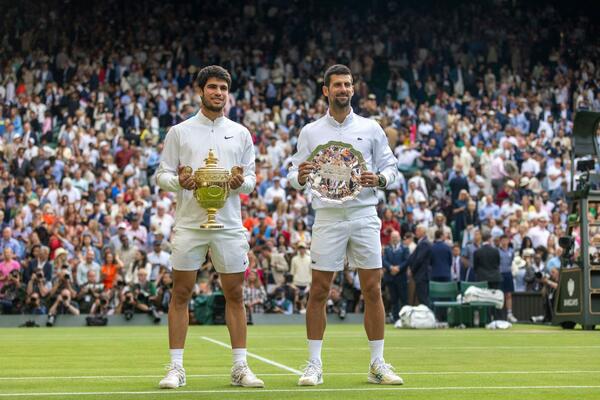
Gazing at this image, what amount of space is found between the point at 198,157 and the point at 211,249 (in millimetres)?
724

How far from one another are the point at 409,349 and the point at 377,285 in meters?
4.93

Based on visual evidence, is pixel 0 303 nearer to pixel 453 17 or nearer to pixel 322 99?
pixel 322 99

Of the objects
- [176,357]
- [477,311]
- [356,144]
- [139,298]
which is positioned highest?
[356,144]

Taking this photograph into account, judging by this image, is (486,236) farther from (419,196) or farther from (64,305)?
(64,305)

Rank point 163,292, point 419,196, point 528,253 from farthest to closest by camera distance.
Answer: point 419,196, point 528,253, point 163,292

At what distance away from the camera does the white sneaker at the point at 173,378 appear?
852 centimetres

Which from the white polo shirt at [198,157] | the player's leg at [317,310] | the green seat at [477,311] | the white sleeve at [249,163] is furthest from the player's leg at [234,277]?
A: the green seat at [477,311]

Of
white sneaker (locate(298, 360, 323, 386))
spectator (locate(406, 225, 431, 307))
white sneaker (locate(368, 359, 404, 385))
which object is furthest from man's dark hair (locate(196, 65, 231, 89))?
spectator (locate(406, 225, 431, 307))

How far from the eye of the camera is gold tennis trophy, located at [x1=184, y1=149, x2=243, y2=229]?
8.62 meters

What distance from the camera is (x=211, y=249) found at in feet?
29.4

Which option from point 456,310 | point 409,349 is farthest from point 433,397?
point 456,310

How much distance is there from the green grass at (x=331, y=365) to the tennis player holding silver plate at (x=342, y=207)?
0.56m

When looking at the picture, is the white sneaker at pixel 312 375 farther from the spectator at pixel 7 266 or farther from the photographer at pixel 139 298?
the spectator at pixel 7 266

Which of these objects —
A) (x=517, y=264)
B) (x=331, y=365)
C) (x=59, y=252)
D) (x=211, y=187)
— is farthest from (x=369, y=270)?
(x=517, y=264)
